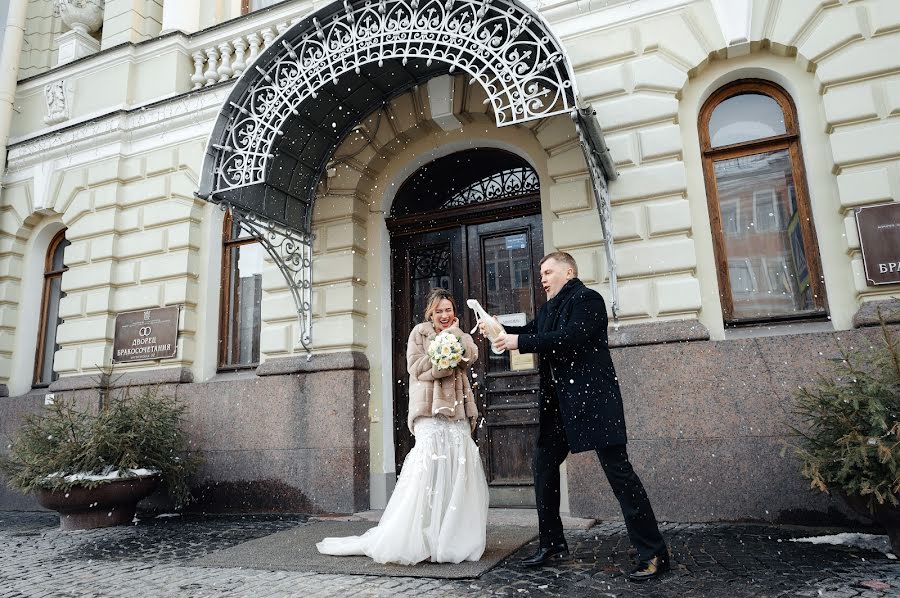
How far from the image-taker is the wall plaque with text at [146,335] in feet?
28.4

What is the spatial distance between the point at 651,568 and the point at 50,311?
10.1 metres

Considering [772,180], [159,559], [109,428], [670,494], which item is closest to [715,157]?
[772,180]

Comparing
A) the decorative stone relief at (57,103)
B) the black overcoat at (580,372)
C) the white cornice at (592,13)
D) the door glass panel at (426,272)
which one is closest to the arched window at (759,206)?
the white cornice at (592,13)

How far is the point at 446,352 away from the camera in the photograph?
491 cm

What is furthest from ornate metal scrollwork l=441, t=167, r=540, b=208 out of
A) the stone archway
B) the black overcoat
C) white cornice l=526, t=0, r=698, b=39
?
the black overcoat

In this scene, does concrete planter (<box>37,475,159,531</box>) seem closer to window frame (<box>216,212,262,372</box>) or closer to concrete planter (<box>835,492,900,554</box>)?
window frame (<box>216,212,262,372</box>)

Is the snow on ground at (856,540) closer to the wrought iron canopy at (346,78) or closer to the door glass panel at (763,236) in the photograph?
the door glass panel at (763,236)

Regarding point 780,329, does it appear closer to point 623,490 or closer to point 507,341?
point 623,490

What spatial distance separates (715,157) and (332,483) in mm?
5418

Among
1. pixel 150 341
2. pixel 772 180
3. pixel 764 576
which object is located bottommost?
pixel 764 576

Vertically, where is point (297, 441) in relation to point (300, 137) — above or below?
below

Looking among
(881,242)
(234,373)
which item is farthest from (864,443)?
(234,373)

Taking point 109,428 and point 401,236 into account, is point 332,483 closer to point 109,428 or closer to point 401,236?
point 109,428

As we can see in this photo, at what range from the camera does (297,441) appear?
7680 millimetres
